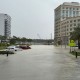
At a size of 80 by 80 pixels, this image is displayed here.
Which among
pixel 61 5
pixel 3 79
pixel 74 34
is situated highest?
pixel 61 5

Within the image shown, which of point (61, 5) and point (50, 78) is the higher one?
point (61, 5)

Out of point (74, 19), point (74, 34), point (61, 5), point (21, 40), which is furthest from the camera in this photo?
point (61, 5)

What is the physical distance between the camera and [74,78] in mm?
14625

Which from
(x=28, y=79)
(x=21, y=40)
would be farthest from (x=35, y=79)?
(x=21, y=40)

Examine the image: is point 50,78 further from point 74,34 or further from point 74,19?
point 74,19

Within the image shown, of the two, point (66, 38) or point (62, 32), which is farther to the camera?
point (62, 32)

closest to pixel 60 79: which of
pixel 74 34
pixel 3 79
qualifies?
pixel 3 79

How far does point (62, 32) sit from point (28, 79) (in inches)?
6867

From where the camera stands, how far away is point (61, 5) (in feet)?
655

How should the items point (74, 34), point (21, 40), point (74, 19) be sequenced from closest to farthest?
1. point (74, 34)
2. point (74, 19)
3. point (21, 40)

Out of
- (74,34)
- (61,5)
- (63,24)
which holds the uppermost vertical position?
(61,5)

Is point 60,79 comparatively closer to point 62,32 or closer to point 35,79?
point 35,79

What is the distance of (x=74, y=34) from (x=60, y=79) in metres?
61.7

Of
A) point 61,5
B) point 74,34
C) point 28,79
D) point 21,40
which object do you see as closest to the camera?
point 28,79
